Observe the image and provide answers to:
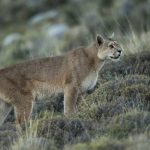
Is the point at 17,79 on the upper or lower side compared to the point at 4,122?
upper

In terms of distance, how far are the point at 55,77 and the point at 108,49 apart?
4.60 feet

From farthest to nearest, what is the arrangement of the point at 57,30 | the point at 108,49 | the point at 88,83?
the point at 57,30, the point at 108,49, the point at 88,83

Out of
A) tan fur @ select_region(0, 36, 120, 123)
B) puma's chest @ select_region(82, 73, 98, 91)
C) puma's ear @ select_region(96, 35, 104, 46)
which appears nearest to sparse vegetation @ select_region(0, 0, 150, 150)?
puma's chest @ select_region(82, 73, 98, 91)

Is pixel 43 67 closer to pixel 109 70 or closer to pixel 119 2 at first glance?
pixel 109 70

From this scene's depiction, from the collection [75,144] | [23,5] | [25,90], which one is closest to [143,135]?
[75,144]

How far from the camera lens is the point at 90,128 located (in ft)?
43.1

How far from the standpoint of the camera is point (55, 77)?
51.6 ft

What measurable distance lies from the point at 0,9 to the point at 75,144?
126 feet

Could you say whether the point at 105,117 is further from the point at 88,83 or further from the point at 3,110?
the point at 3,110

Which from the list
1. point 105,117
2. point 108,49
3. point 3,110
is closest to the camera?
point 105,117

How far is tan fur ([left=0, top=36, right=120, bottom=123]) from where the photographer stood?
14789mm

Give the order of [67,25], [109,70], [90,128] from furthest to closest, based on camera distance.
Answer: [67,25], [109,70], [90,128]

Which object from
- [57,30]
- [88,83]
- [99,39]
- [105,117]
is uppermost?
[57,30]

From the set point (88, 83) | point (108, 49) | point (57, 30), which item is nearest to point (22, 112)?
point (88, 83)
